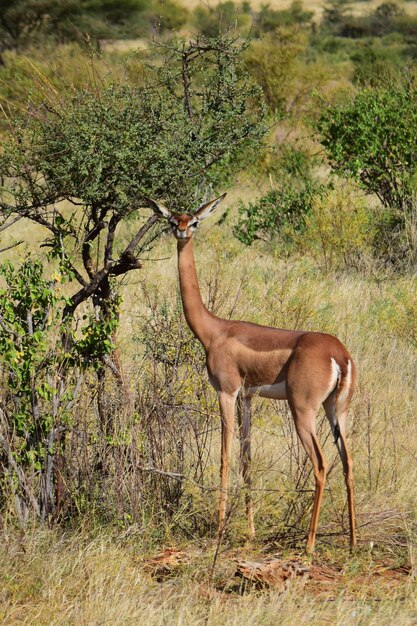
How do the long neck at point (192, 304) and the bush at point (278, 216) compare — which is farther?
the bush at point (278, 216)

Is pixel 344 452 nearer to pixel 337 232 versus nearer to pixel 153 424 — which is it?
pixel 153 424

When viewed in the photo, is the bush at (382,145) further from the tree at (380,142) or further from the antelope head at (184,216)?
the antelope head at (184,216)

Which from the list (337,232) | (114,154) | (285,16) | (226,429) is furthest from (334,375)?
(285,16)

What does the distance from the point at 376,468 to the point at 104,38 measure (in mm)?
35662

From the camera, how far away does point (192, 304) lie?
18.0 ft

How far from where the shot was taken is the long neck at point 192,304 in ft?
17.8

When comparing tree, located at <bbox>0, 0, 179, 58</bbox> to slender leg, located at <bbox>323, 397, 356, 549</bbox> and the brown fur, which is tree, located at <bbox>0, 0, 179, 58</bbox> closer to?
the brown fur

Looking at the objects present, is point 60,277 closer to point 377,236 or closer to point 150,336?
point 150,336

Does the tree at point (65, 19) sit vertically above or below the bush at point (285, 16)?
below

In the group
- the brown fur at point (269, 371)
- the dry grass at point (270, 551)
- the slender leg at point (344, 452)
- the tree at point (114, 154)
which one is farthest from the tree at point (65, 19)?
the slender leg at point (344, 452)

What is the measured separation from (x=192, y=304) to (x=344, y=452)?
3.87ft

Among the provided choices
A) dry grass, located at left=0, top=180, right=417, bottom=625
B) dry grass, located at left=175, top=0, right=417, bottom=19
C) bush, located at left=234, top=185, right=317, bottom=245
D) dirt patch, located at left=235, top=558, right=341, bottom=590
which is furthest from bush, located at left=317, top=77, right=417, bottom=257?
dry grass, located at left=175, top=0, right=417, bottom=19

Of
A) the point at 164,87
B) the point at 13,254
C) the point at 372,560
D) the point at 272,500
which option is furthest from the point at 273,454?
the point at 13,254

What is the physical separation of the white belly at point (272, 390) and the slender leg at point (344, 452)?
25 cm
